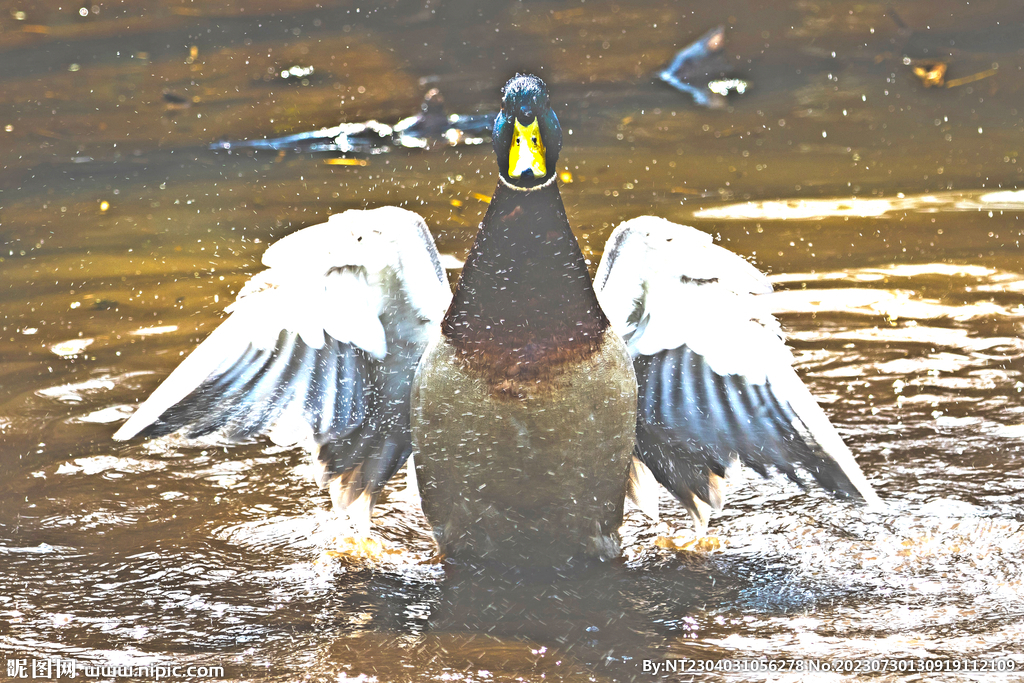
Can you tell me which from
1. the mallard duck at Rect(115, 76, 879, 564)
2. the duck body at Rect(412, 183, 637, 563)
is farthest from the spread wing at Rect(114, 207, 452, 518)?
the duck body at Rect(412, 183, 637, 563)

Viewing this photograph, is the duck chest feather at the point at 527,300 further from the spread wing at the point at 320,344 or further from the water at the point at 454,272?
the water at the point at 454,272

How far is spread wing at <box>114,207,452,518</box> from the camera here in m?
3.00

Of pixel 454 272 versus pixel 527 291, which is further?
pixel 454 272

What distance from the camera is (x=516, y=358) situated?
3029 millimetres

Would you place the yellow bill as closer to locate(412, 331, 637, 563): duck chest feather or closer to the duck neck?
the duck neck

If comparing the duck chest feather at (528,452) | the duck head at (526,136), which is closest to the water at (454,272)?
the duck chest feather at (528,452)

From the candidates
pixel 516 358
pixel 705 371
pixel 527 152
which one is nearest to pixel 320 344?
pixel 516 358

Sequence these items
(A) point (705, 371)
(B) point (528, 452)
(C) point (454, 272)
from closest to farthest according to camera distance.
→ (B) point (528, 452) → (A) point (705, 371) → (C) point (454, 272)

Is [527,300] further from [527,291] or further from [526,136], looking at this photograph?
[526,136]

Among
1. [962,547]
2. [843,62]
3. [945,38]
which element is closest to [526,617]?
[962,547]

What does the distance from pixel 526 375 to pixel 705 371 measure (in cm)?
56

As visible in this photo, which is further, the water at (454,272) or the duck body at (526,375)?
the water at (454,272)

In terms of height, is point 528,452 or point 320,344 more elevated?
point 320,344

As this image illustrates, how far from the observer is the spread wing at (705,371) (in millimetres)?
3033
